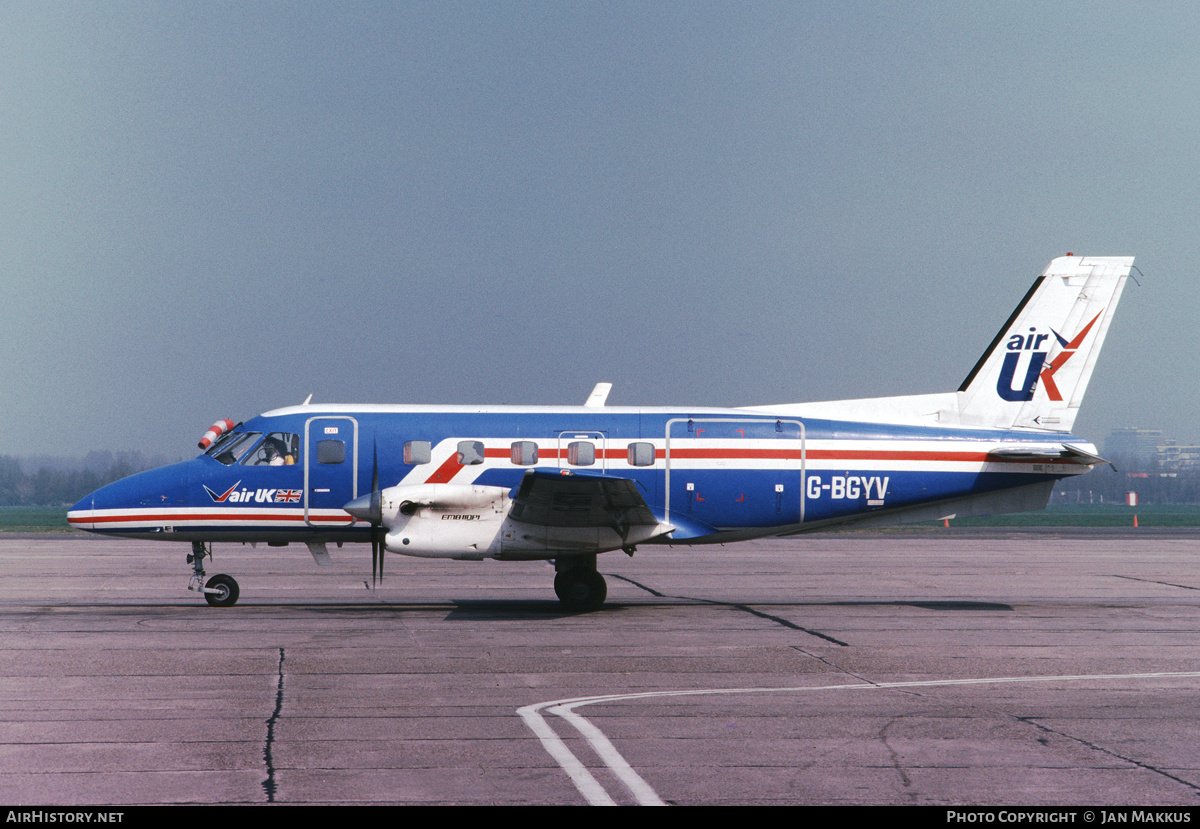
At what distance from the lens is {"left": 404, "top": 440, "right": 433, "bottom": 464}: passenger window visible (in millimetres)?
17281

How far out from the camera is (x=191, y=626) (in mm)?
15164

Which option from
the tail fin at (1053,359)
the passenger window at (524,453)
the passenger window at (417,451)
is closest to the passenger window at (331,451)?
the passenger window at (417,451)

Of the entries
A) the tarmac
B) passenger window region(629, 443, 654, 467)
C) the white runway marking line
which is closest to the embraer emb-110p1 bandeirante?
passenger window region(629, 443, 654, 467)

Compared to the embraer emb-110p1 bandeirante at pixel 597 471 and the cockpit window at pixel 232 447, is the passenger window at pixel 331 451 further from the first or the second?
the cockpit window at pixel 232 447

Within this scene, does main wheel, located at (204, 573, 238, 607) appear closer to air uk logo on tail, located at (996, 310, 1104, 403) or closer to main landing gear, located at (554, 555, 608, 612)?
main landing gear, located at (554, 555, 608, 612)

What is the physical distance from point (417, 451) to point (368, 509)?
5.07 ft

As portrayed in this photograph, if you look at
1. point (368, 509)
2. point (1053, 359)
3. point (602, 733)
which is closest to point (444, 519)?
point (368, 509)

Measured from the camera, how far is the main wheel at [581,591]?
16922 millimetres

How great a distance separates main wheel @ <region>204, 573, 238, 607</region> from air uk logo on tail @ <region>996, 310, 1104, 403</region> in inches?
524

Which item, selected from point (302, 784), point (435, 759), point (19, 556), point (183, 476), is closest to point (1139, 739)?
point (435, 759)

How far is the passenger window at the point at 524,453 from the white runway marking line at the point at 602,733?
23.5 ft

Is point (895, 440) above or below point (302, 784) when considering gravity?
above

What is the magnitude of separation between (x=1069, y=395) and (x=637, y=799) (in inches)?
568
